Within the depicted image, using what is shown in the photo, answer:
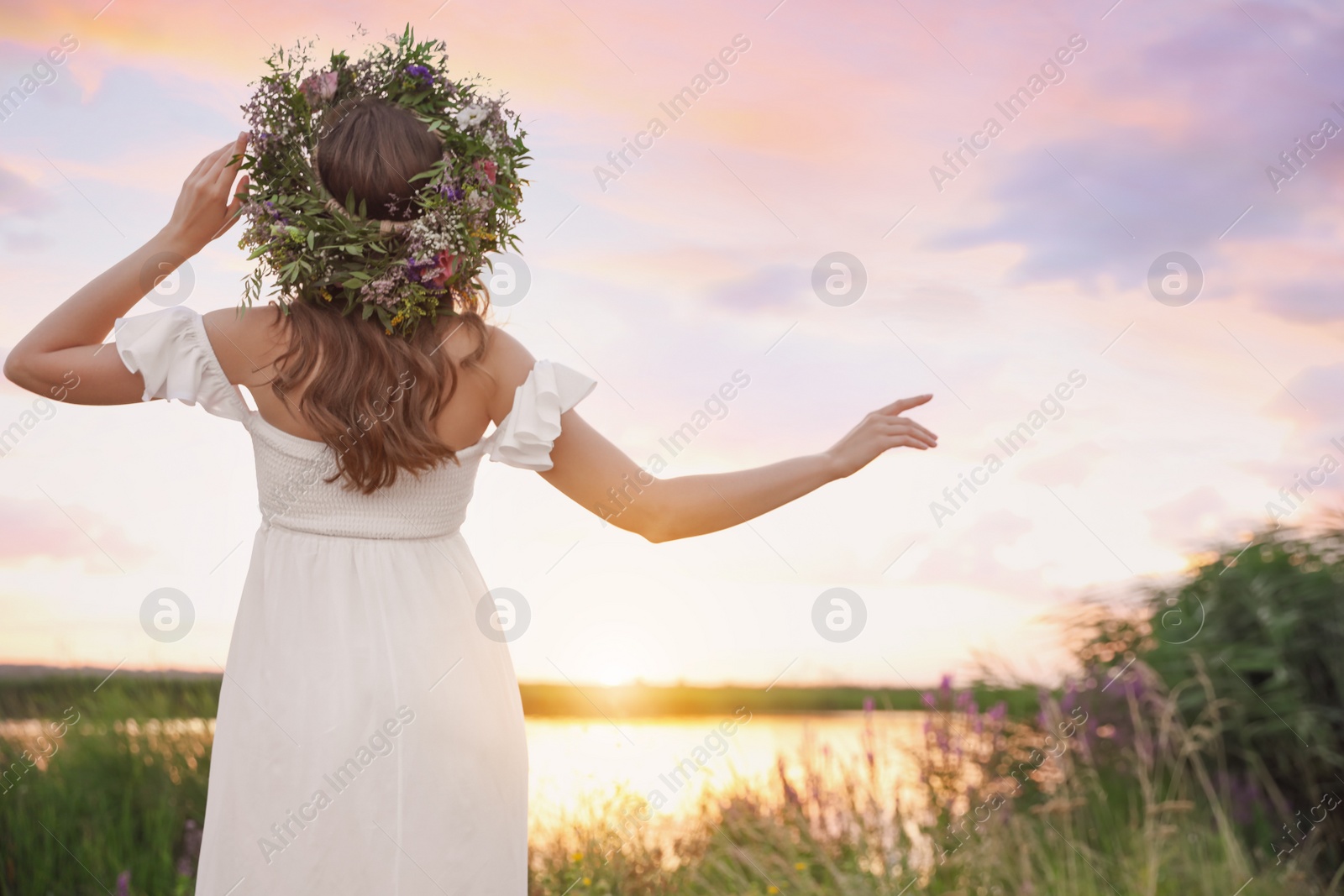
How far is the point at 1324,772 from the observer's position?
5.06 m

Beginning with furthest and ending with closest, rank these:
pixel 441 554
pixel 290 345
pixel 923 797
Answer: pixel 923 797 < pixel 441 554 < pixel 290 345

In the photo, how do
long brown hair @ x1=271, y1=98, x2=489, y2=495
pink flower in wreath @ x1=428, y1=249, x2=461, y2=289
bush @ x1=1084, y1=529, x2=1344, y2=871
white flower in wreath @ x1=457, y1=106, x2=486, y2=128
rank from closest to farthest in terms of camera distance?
long brown hair @ x1=271, y1=98, x2=489, y2=495
pink flower in wreath @ x1=428, y1=249, x2=461, y2=289
white flower in wreath @ x1=457, y1=106, x2=486, y2=128
bush @ x1=1084, y1=529, x2=1344, y2=871

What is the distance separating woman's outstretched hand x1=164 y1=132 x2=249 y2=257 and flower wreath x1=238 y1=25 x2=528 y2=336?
0.04m

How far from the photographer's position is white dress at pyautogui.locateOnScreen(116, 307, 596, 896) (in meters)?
2.23

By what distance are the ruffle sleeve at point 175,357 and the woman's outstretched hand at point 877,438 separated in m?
1.46

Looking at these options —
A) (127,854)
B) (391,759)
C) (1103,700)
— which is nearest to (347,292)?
(391,759)

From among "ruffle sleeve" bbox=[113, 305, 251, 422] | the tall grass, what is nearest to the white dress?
"ruffle sleeve" bbox=[113, 305, 251, 422]

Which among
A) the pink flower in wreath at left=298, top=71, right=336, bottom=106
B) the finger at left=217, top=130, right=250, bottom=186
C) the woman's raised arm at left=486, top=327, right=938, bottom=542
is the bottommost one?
the woman's raised arm at left=486, top=327, right=938, bottom=542

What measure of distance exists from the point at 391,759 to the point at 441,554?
18.8 inches

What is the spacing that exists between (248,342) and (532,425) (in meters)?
0.67

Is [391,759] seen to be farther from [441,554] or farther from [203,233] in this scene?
[203,233]

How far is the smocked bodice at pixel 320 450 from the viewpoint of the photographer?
2.27 meters

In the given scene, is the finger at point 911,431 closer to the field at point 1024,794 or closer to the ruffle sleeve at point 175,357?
the ruffle sleeve at point 175,357

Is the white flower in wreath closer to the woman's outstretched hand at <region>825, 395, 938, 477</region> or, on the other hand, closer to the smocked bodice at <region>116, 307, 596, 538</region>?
the smocked bodice at <region>116, 307, 596, 538</region>
